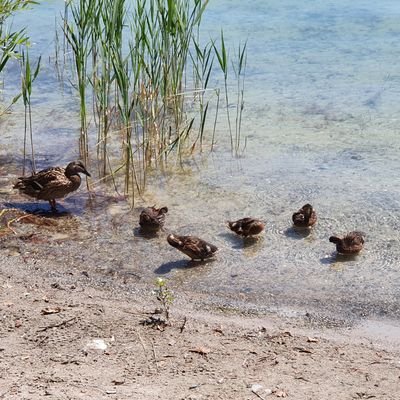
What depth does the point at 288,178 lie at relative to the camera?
9398 mm

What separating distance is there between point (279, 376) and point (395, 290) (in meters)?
1.90

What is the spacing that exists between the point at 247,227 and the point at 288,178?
1.85 m

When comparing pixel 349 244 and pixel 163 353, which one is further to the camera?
pixel 349 244

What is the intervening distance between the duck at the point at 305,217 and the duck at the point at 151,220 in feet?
3.92

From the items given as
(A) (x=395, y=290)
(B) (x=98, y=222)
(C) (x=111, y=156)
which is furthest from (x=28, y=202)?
(A) (x=395, y=290)

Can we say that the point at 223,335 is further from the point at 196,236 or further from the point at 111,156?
the point at 111,156

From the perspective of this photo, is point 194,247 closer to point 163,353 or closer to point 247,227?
point 247,227

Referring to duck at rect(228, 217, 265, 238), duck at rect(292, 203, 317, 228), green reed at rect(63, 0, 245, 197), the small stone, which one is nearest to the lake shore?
the small stone

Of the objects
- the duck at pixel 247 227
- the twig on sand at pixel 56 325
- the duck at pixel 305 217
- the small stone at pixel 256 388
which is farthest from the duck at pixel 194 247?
the small stone at pixel 256 388

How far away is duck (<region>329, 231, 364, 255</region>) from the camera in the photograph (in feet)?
24.0

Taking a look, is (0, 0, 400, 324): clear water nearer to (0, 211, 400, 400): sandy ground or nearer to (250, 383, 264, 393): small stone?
(0, 211, 400, 400): sandy ground

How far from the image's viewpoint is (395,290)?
6.76 metres

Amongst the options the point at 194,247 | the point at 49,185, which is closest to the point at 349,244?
the point at 194,247

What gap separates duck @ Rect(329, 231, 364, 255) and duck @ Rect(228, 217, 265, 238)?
0.67 metres
